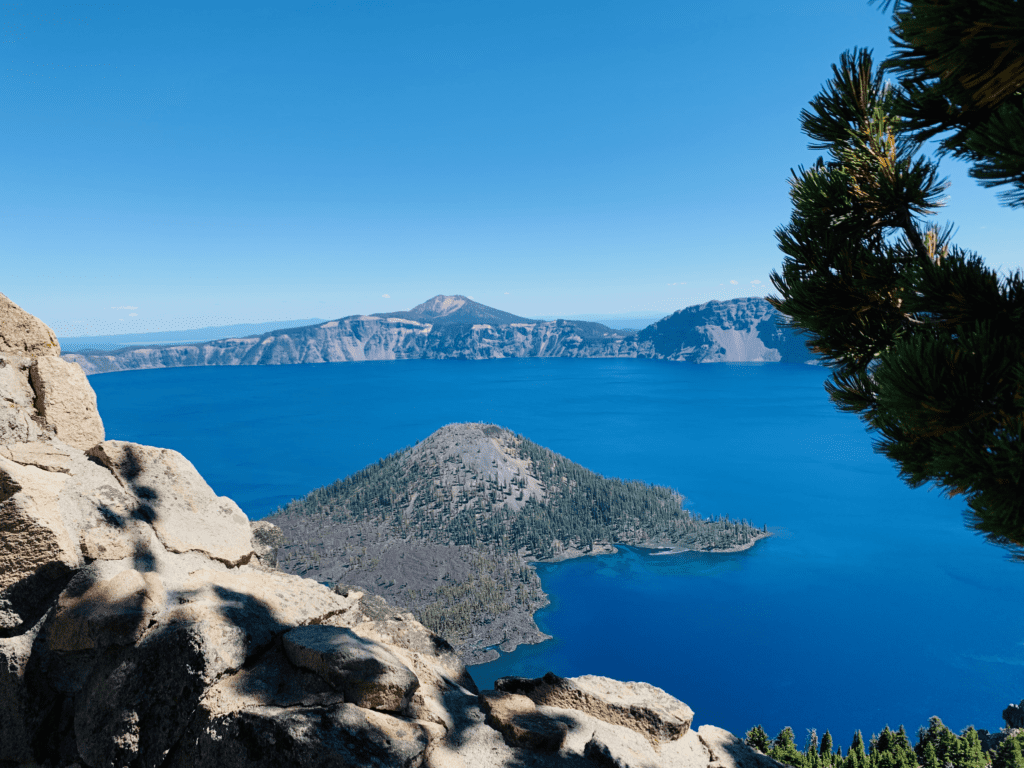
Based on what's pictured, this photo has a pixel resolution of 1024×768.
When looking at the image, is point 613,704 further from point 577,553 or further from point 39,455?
point 577,553

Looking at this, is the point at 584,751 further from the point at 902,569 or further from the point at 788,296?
the point at 902,569

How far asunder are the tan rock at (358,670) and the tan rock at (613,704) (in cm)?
161

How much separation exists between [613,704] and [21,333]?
9.31m

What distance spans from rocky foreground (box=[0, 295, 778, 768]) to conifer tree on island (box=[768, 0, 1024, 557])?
155 inches

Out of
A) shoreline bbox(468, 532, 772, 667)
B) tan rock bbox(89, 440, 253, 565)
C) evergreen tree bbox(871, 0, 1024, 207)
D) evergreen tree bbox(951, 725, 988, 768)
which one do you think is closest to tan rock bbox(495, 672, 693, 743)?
tan rock bbox(89, 440, 253, 565)

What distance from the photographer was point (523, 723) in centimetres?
496

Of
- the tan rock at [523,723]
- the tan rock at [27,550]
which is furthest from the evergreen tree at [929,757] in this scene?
the tan rock at [27,550]

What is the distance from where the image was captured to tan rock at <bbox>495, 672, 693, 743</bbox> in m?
5.62

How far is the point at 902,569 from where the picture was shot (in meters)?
73.5

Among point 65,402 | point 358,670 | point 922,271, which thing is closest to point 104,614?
point 358,670

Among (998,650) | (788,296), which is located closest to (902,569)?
(998,650)

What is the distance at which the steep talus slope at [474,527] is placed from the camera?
2532 inches

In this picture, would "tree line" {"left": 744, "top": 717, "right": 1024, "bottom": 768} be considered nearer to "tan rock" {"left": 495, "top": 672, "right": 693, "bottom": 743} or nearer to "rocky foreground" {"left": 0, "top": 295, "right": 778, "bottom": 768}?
"tan rock" {"left": 495, "top": 672, "right": 693, "bottom": 743}

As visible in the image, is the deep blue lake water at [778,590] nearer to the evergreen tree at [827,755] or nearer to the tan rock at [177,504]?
the evergreen tree at [827,755]
